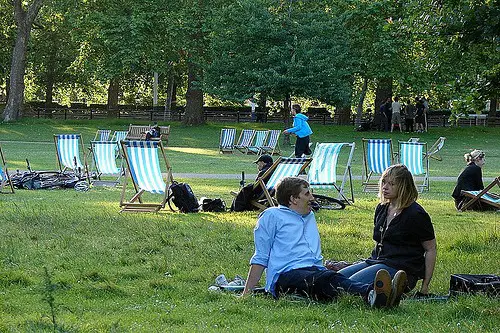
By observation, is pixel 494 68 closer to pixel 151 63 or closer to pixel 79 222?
pixel 79 222

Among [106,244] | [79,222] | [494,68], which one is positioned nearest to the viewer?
[494,68]

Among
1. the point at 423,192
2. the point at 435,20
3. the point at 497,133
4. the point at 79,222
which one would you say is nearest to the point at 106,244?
the point at 79,222

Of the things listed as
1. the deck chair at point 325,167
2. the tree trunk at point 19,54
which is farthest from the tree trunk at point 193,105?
the deck chair at point 325,167

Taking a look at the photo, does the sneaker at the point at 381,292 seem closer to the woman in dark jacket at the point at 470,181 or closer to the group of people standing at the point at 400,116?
the woman in dark jacket at the point at 470,181

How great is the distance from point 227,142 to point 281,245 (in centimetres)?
2461

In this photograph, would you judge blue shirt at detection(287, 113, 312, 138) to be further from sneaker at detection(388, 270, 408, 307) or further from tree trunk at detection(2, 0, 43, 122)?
tree trunk at detection(2, 0, 43, 122)

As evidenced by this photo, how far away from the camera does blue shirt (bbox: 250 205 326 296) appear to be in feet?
20.7

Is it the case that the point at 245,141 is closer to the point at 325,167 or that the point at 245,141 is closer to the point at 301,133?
the point at 301,133

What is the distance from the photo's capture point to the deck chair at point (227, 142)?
101 feet

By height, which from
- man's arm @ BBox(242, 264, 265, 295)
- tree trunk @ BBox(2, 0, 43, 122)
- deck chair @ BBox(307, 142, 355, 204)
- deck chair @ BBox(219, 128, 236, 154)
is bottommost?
deck chair @ BBox(219, 128, 236, 154)

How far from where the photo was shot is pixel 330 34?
37062mm

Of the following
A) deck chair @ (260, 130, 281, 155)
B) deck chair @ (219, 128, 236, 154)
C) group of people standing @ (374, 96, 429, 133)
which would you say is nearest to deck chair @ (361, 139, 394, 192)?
deck chair @ (260, 130, 281, 155)

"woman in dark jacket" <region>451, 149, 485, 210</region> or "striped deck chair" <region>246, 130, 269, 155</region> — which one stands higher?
"woman in dark jacket" <region>451, 149, 485, 210</region>

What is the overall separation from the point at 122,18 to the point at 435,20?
34.4m
